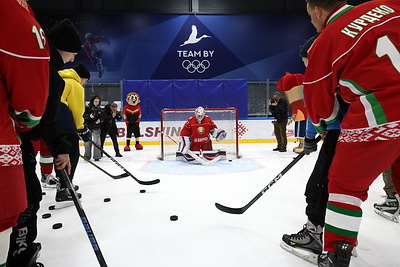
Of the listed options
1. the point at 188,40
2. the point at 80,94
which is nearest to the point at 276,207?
the point at 80,94

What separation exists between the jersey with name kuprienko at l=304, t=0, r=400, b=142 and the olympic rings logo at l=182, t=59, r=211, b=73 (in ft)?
37.4

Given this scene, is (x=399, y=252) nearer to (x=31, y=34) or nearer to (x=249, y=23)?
(x=31, y=34)

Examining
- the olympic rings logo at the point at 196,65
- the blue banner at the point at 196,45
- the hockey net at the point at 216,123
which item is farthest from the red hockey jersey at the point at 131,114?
the olympic rings logo at the point at 196,65

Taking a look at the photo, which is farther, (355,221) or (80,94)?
(80,94)

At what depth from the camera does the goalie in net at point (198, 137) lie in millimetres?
4488

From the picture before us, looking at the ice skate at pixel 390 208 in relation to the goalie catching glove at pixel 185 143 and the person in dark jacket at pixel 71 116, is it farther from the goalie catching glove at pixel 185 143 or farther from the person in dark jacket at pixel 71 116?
the goalie catching glove at pixel 185 143

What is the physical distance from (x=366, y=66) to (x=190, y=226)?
4.69 feet

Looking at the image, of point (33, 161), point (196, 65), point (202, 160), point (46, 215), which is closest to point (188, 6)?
point (196, 65)

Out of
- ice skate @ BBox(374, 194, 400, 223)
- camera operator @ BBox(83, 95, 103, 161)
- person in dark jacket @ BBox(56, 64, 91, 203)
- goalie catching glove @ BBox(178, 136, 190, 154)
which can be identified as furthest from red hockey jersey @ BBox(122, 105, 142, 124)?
ice skate @ BBox(374, 194, 400, 223)

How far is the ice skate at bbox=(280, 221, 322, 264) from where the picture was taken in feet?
4.67

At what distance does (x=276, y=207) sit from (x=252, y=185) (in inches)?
28.7

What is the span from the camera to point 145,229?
71.7 inches

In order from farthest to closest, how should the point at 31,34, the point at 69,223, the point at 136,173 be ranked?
the point at 136,173, the point at 69,223, the point at 31,34

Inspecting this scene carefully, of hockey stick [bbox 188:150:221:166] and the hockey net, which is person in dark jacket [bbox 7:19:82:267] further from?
the hockey net
